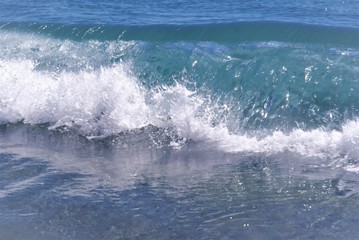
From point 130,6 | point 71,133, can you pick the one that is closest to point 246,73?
point 71,133

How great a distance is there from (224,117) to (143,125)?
1317mm

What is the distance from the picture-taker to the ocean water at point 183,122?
20.3 ft

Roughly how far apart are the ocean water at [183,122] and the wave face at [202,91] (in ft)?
0.09

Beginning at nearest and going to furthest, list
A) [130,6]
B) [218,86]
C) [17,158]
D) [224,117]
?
[17,158]
[224,117]
[218,86]
[130,6]

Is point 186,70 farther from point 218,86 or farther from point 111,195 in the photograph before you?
point 111,195

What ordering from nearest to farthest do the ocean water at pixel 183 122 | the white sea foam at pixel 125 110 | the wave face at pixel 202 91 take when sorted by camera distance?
the ocean water at pixel 183 122, the white sea foam at pixel 125 110, the wave face at pixel 202 91

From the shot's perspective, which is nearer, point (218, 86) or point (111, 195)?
point (111, 195)

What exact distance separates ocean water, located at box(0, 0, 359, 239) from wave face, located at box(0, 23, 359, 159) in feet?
0.09

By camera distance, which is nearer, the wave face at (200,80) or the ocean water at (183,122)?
the ocean water at (183,122)

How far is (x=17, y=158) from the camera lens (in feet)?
27.1

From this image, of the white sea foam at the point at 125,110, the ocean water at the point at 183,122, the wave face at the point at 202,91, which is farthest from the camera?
the wave face at the point at 202,91

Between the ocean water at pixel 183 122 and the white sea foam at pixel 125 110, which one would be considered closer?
the ocean water at pixel 183 122

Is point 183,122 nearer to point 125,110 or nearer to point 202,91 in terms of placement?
point 202,91

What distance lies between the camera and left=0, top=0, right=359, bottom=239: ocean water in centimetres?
619
